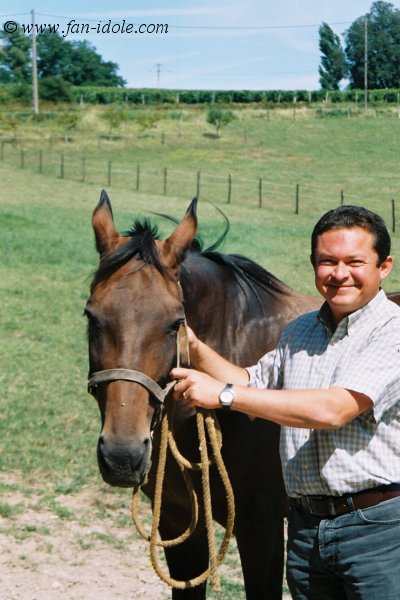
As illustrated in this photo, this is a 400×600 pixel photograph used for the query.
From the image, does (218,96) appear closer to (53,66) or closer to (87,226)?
(53,66)

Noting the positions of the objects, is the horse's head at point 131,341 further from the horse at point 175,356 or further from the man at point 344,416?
the man at point 344,416

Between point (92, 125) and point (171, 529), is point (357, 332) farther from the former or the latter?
point (92, 125)

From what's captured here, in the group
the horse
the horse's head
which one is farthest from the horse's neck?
the horse's head

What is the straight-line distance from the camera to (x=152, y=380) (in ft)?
8.68

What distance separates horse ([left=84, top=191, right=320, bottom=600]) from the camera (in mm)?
2594

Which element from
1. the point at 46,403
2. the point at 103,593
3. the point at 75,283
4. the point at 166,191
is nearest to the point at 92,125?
the point at 166,191

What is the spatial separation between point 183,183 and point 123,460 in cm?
3016

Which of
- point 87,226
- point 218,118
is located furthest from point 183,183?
point 218,118

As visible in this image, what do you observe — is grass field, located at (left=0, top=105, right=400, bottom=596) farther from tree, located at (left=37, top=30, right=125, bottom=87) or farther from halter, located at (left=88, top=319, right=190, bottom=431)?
tree, located at (left=37, top=30, right=125, bottom=87)

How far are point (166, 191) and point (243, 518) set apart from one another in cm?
2776

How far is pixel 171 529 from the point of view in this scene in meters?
3.62

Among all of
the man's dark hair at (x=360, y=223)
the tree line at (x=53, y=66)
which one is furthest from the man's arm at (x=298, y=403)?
the tree line at (x=53, y=66)

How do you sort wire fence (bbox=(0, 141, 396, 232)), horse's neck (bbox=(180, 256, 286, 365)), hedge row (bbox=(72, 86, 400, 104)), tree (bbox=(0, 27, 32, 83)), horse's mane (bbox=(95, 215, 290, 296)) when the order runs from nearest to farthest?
horse's mane (bbox=(95, 215, 290, 296)) → horse's neck (bbox=(180, 256, 286, 365)) → wire fence (bbox=(0, 141, 396, 232)) → hedge row (bbox=(72, 86, 400, 104)) → tree (bbox=(0, 27, 32, 83))

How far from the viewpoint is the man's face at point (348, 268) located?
2.49m
